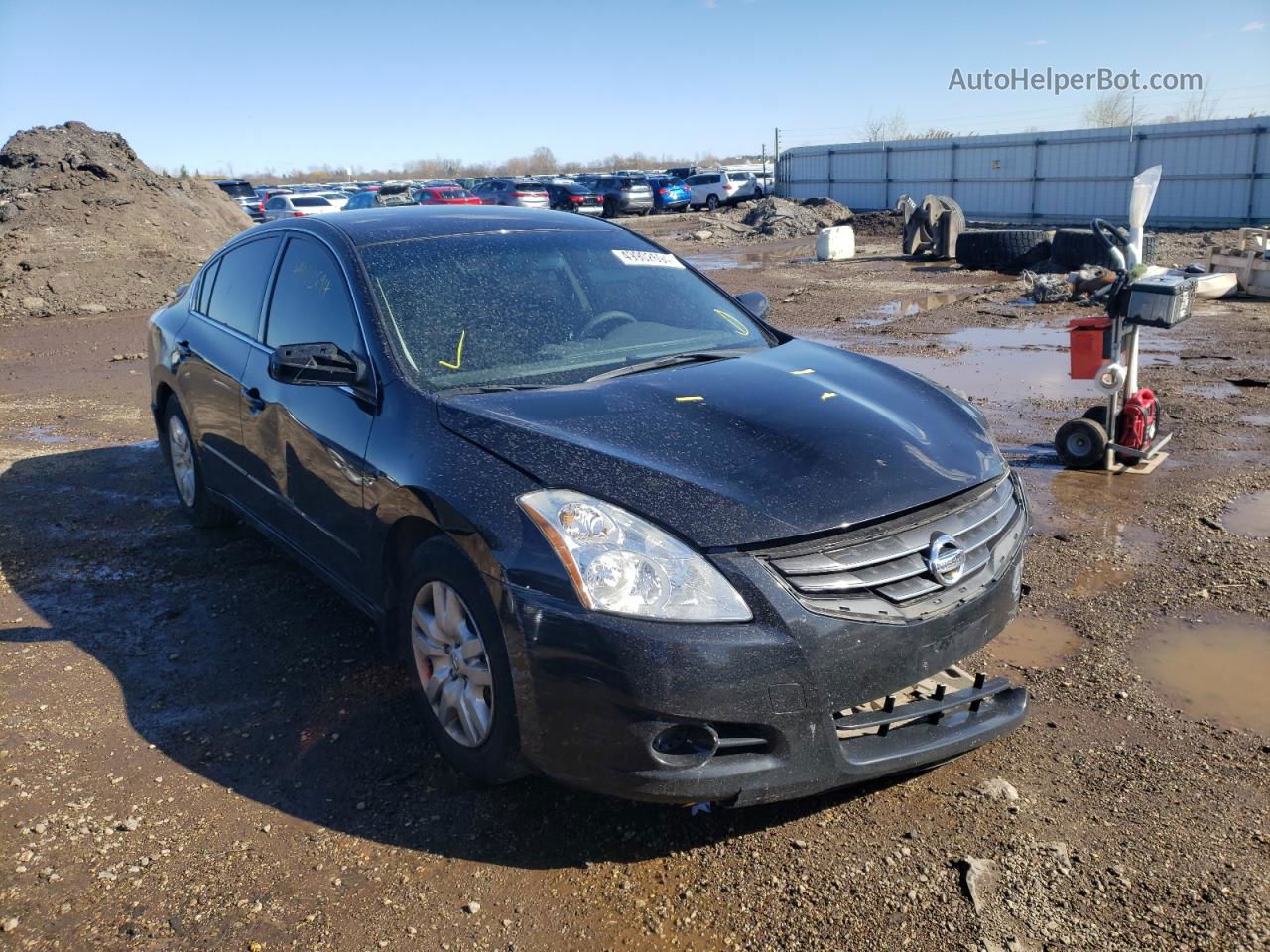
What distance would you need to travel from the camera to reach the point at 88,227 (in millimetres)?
19266

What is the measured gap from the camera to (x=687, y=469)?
2885 mm

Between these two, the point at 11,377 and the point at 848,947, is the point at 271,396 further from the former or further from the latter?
the point at 11,377

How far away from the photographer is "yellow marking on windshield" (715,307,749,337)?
429 centimetres

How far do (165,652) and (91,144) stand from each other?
20938mm

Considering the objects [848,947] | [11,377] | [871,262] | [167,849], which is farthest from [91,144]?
[848,947]

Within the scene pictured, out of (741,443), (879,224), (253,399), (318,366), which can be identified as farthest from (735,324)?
(879,224)

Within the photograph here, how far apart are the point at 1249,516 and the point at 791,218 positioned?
28.1 meters

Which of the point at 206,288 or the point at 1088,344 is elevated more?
the point at 206,288

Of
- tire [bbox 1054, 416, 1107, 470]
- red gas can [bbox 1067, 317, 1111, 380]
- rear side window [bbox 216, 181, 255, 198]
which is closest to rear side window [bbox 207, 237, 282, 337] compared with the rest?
red gas can [bbox 1067, 317, 1111, 380]

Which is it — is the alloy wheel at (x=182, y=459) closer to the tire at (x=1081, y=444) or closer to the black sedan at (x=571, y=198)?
the tire at (x=1081, y=444)

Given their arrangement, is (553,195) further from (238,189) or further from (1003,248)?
(1003,248)

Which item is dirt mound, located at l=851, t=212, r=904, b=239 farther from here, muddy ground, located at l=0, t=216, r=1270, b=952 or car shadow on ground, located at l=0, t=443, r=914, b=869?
car shadow on ground, located at l=0, t=443, r=914, b=869

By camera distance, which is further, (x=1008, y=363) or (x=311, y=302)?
(x=1008, y=363)

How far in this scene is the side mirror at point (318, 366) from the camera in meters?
3.55
